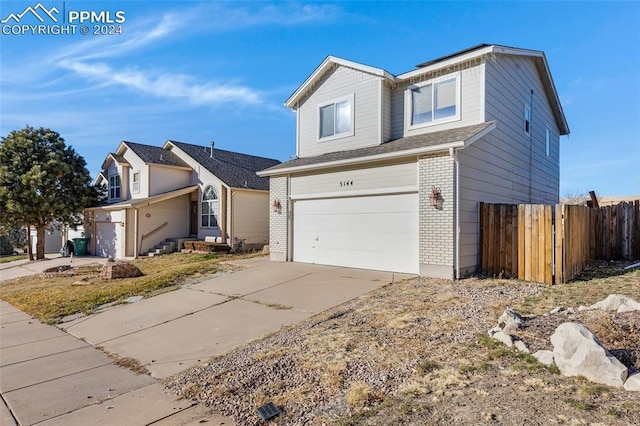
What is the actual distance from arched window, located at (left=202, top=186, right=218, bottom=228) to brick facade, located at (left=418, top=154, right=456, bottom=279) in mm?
13138

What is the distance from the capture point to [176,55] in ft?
36.8

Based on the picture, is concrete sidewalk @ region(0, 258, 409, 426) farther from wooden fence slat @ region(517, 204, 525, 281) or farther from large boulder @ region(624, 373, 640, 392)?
large boulder @ region(624, 373, 640, 392)

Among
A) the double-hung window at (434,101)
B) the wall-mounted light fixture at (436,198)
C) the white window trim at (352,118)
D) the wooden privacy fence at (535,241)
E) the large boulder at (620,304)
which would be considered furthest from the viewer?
the white window trim at (352,118)

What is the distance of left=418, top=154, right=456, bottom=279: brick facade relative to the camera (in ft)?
28.6

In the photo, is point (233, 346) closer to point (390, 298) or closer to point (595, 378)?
point (390, 298)

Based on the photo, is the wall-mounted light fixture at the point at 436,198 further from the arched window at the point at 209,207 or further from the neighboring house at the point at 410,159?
the arched window at the point at 209,207

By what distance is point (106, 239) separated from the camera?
2144cm

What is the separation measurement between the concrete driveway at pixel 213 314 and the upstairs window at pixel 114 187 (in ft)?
52.7

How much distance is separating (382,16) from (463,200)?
7.13m

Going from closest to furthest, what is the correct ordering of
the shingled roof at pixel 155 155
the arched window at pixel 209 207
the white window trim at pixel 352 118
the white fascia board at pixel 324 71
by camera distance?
the white fascia board at pixel 324 71 → the white window trim at pixel 352 118 → the arched window at pixel 209 207 → the shingled roof at pixel 155 155

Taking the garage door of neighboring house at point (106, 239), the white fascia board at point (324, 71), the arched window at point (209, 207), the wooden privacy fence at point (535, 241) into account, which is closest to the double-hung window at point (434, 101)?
the white fascia board at point (324, 71)

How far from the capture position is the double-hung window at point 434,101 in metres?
10.5

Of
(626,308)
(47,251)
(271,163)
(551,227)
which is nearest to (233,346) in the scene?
(626,308)

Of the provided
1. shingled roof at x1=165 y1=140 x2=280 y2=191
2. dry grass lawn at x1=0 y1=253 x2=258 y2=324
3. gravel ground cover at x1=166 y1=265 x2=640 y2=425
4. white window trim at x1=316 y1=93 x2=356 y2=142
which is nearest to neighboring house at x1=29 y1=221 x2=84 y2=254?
shingled roof at x1=165 y1=140 x2=280 y2=191
